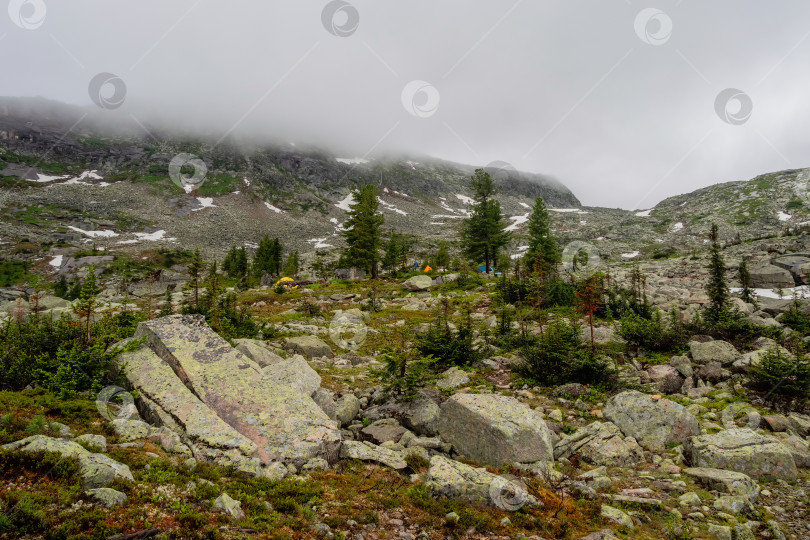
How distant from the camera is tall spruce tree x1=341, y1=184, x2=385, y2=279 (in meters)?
47.1

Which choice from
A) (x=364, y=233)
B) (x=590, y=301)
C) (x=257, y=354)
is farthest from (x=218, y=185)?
(x=590, y=301)

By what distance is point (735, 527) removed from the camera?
5.77m

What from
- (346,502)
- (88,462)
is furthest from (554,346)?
(88,462)

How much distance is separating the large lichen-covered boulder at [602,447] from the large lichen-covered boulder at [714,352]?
735 centimetres

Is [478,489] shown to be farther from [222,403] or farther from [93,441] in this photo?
[93,441]

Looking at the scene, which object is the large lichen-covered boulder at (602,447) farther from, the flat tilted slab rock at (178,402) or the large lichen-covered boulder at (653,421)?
the flat tilted slab rock at (178,402)

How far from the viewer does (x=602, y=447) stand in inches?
340

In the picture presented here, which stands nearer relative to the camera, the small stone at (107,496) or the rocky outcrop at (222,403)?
the small stone at (107,496)

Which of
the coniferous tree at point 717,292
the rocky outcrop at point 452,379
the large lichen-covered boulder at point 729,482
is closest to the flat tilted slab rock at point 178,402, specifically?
the rocky outcrop at point 452,379

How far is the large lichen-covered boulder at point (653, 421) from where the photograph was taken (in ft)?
29.5

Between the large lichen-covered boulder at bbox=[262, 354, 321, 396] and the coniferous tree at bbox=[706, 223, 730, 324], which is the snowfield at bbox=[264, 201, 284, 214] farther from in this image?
the coniferous tree at bbox=[706, 223, 730, 324]

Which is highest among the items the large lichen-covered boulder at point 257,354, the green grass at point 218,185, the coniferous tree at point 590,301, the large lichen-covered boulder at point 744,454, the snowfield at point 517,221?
the green grass at point 218,185

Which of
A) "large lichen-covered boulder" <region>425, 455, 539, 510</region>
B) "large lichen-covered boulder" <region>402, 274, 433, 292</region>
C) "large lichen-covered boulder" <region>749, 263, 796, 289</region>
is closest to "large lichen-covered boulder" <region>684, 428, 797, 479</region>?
"large lichen-covered boulder" <region>425, 455, 539, 510</region>

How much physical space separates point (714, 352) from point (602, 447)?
28.7ft
